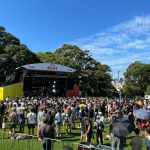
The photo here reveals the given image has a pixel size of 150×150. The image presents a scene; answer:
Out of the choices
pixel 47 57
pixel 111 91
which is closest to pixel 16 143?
pixel 47 57

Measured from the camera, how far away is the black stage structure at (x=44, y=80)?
48219mm

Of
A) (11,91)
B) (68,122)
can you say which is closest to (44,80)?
(11,91)

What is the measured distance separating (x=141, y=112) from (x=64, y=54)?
2251 inches

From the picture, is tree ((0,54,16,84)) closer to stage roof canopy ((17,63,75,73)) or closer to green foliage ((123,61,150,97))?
stage roof canopy ((17,63,75,73))

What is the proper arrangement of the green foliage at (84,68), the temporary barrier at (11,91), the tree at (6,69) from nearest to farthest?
the temporary barrier at (11,91) → the tree at (6,69) → the green foliage at (84,68)

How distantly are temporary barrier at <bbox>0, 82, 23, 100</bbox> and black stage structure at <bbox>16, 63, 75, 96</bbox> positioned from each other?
34.3 inches

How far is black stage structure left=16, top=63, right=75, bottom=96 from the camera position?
4822cm

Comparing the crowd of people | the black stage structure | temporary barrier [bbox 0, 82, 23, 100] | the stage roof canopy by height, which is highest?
the stage roof canopy

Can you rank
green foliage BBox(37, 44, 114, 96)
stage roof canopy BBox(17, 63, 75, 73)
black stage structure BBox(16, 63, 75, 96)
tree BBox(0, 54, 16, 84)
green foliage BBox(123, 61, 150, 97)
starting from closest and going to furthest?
1. stage roof canopy BBox(17, 63, 75, 73)
2. black stage structure BBox(16, 63, 75, 96)
3. tree BBox(0, 54, 16, 84)
4. green foliage BBox(37, 44, 114, 96)
5. green foliage BBox(123, 61, 150, 97)

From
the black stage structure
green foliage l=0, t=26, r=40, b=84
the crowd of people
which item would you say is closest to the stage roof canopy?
the black stage structure

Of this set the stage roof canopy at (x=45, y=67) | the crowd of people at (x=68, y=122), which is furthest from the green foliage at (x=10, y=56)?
the crowd of people at (x=68, y=122)

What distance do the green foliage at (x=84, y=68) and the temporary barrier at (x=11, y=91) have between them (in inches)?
927

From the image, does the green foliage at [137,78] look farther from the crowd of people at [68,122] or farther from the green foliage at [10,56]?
the crowd of people at [68,122]

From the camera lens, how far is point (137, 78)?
10025cm
